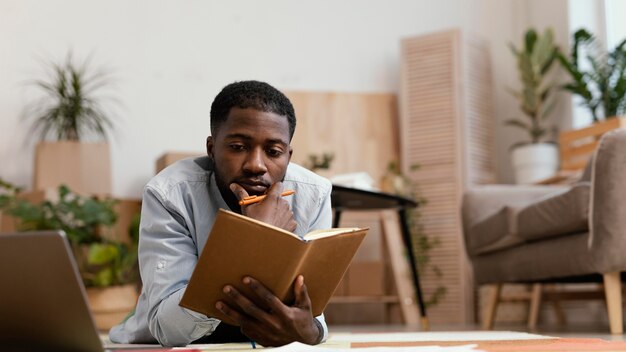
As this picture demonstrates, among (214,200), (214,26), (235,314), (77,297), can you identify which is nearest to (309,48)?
(214,26)

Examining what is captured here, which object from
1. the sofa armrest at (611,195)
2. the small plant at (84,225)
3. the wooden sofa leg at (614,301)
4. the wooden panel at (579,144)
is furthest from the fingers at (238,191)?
the wooden panel at (579,144)

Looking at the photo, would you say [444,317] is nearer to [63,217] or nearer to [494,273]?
[494,273]

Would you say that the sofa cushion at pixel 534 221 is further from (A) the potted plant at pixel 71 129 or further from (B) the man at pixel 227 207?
(A) the potted plant at pixel 71 129

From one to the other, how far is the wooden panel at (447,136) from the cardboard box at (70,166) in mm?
1852

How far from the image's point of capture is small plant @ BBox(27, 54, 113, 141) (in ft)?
15.7

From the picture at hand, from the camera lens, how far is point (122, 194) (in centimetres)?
509

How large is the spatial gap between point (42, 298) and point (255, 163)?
618mm

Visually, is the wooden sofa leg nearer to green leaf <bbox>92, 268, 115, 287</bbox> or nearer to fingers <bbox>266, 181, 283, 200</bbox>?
fingers <bbox>266, 181, 283, 200</bbox>

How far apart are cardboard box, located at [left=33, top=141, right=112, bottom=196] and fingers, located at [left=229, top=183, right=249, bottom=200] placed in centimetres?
322

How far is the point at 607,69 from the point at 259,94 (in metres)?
3.56

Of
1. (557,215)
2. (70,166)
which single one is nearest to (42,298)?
(557,215)

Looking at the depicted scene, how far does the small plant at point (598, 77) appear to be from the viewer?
4.69 meters

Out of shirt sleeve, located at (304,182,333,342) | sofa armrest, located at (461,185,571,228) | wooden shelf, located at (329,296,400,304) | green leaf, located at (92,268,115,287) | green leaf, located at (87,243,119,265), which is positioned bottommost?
wooden shelf, located at (329,296,400,304)

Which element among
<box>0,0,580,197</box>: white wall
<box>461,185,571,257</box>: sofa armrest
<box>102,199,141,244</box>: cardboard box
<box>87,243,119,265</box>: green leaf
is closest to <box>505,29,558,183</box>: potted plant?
<box>0,0,580,197</box>: white wall
